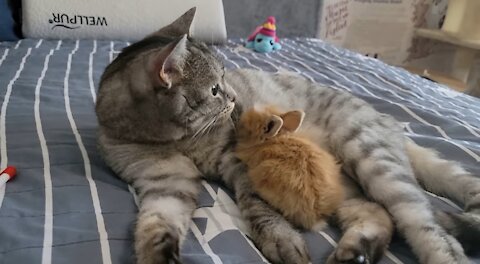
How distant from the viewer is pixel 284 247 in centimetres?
80

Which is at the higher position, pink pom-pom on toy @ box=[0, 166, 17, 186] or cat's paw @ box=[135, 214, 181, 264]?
pink pom-pom on toy @ box=[0, 166, 17, 186]

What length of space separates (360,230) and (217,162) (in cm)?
39

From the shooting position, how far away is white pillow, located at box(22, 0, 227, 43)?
2.11 metres

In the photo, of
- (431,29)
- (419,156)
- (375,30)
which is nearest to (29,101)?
(419,156)

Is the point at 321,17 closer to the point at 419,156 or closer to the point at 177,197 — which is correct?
the point at 419,156

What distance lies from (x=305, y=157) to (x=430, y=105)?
90cm

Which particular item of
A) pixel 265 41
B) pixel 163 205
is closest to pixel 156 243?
pixel 163 205

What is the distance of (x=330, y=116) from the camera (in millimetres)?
1246

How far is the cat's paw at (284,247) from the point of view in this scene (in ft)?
2.57

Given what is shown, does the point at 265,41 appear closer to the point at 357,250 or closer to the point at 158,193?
the point at 158,193

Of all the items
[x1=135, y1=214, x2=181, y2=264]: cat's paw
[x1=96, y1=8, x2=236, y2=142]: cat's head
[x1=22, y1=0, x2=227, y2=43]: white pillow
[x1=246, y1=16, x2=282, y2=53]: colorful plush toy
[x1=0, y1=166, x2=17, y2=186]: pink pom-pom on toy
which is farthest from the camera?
[x1=246, y1=16, x2=282, y2=53]: colorful plush toy

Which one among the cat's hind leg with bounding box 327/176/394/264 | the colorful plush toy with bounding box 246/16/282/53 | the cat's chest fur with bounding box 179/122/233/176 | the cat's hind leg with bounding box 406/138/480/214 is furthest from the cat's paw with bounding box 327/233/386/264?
the colorful plush toy with bounding box 246/16/282/53

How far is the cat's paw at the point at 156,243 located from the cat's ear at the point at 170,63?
12.8 inches

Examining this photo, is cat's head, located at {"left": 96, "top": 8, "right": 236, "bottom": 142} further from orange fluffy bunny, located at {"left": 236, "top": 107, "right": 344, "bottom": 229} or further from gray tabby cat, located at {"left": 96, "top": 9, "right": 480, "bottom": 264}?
orange fluffy bunny, located at {"left": 236, "top": 107, "right": 344, "bottom": 229}
